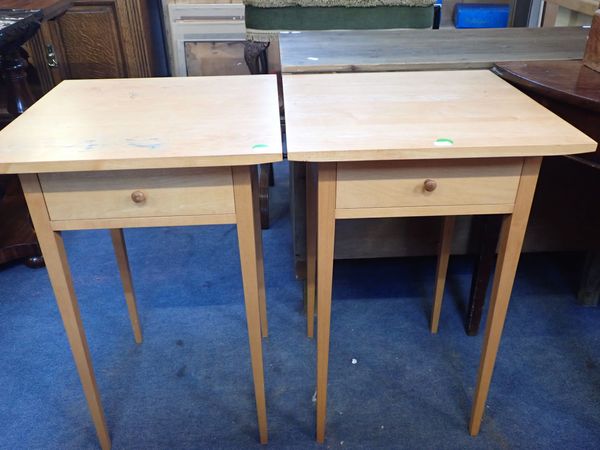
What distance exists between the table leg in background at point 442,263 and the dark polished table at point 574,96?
32cm

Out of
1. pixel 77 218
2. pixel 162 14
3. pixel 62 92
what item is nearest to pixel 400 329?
pixel 77 218

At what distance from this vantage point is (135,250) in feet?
6.01

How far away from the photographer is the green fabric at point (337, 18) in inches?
78.2

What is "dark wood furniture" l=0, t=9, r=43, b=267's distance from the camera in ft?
4.79

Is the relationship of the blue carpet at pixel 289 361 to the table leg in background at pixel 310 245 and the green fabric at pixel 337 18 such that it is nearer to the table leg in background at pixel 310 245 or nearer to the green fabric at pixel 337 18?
the table leg in background at pixel 310 245

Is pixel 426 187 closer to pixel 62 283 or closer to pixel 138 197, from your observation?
pixel 138 197

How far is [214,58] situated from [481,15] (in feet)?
5.32

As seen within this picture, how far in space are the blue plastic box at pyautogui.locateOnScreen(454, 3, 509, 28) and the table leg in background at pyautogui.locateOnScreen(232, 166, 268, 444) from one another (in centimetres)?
260

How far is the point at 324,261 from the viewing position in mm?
919

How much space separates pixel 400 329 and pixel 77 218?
37.4 inches

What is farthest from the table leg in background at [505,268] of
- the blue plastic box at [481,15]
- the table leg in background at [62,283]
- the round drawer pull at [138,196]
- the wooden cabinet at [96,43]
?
the blue plastic box at [481,15]

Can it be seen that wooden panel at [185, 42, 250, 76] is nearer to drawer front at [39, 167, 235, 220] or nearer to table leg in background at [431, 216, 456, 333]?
table leg in background at [431, 216, 456, 333]

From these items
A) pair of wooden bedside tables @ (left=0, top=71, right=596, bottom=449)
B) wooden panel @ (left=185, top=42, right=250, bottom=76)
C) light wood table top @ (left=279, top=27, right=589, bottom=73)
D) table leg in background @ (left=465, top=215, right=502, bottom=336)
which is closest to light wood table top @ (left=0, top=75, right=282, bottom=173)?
pair of wooden bedside tables @ (left=0, top=71, right=596, bottom=449)

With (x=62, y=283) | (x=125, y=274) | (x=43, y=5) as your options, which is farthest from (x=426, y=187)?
(x=43, y=5)
